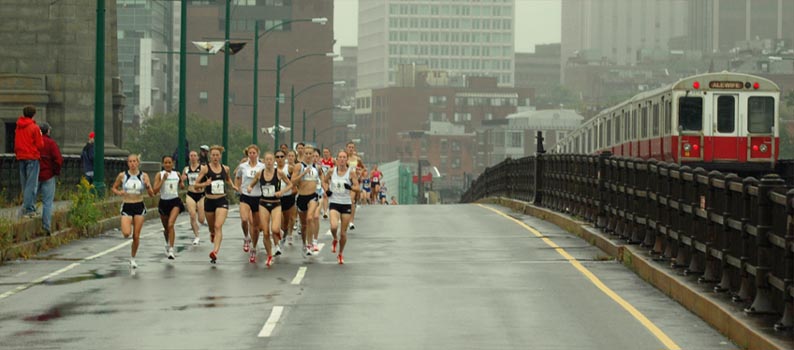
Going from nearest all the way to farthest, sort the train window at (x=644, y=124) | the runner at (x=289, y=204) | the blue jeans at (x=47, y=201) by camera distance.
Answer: the runner at (x=289, y=204), the blue jeans at (x=47, y=201), the train window at (x=644, y=124)

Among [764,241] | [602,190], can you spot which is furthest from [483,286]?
[602,190]

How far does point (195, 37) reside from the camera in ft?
568

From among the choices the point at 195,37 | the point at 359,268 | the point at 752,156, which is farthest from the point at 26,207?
the point at 195,37

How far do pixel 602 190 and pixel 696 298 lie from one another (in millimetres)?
10207

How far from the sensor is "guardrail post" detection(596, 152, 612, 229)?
2753cm

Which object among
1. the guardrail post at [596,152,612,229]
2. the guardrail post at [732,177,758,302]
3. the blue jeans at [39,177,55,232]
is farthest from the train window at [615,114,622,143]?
the guardrail post at [732,177,758,302]

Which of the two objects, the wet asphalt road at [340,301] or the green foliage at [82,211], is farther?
the green foliage at [82,211]

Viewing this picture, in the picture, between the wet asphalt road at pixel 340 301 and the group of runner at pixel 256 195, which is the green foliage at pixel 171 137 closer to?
the wet asphalt road at pixel 340 301

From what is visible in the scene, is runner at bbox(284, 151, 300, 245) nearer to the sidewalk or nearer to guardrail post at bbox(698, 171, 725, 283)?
the sidewalk

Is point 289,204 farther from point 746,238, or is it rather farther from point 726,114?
point 726,114

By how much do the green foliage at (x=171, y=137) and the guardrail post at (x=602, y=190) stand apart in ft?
367

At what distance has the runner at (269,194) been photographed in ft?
77.8

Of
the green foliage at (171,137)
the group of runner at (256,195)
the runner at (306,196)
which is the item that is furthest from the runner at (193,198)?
the green foliage at (171,137)

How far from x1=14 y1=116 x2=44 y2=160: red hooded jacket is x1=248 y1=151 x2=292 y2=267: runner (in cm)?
491
